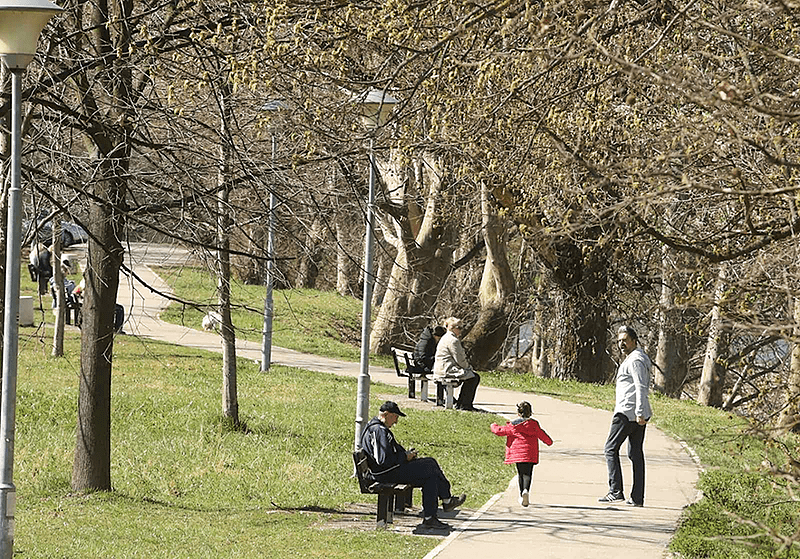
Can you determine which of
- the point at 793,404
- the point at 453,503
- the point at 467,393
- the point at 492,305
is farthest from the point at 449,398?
the point at 793,404

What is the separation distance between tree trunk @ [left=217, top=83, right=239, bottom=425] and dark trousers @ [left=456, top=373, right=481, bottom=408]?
4287 mm

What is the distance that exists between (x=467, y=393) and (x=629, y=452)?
8.07 metres

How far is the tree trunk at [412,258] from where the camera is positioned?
28.1 m

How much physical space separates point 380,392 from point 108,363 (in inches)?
384

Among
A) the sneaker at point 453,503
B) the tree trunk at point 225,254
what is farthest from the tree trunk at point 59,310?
the sneaker at point 453,503

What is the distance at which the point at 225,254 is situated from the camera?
1455cm

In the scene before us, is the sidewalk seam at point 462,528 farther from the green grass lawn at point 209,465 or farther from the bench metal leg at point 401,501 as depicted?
the bench metal leg at point 401,501

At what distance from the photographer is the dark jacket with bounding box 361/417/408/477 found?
37.9 ft

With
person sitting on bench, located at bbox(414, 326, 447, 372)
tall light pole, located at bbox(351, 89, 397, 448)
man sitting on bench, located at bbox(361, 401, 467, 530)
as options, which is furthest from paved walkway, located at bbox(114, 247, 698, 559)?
person sitting on bench, located at bbox(414, 326, 447, 372)

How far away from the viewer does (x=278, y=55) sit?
9344 millimetres

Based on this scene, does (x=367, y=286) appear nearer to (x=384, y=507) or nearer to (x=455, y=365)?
(x=384, y=507)

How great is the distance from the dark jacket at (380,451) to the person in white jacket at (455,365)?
8194 mm

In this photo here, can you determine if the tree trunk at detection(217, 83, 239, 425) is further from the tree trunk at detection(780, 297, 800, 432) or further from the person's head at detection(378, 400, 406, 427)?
the tree trunk at detection(780, 297, 800, 432)

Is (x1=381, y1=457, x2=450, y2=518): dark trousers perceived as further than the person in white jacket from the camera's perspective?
No
